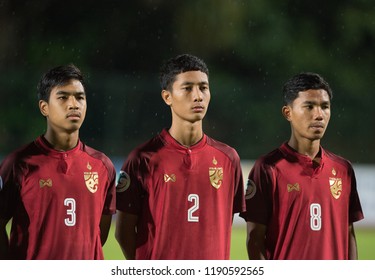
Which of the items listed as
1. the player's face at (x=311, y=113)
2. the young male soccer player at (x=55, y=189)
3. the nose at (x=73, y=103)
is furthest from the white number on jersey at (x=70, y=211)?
the player's face at (x=311, y=113)

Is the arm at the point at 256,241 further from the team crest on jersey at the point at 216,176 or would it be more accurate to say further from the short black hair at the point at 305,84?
the short black hair at the point at 305,84

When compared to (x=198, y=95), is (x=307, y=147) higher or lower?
lower

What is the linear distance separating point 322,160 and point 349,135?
8601 mm

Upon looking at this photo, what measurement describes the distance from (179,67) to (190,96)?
0.18 meters

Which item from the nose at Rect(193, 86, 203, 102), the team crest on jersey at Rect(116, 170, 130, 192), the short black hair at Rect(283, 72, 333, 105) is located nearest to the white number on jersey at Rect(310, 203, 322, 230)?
the short black hair at Rect(283, 72, 333, 105)

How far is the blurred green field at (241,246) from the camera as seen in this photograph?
28.8 ft

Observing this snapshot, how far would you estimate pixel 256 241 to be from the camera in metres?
4.34

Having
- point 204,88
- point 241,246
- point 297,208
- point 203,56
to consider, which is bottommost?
point 297,208

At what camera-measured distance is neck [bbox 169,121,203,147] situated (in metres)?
4.29

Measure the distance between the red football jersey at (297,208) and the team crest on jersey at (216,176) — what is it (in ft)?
0.56

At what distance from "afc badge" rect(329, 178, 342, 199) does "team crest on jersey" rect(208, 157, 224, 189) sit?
612 millimetres

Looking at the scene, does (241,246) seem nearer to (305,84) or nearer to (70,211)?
(305,84)

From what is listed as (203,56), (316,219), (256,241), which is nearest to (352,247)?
(316,219)

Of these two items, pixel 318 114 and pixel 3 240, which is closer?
pixel 3 240
